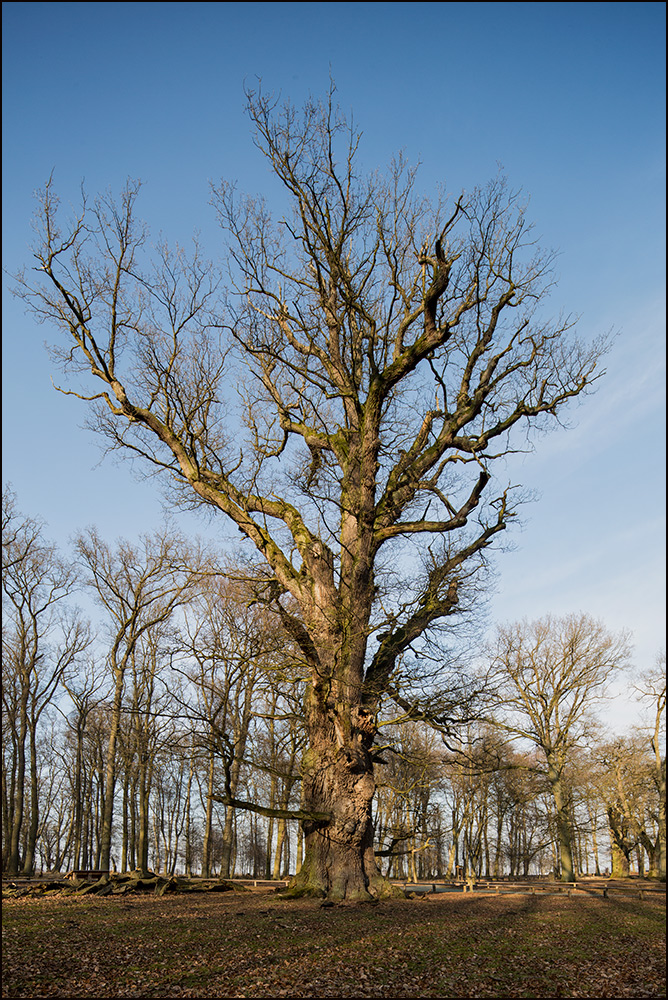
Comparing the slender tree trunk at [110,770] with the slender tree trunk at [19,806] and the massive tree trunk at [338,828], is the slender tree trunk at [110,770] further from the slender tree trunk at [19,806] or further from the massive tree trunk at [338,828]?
the massive tree trunk at [338,828]

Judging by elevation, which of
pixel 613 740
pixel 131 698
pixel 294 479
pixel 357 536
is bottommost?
pixel 613 740

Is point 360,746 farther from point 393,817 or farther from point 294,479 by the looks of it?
point 393,817

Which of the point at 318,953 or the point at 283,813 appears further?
the point at 283,813

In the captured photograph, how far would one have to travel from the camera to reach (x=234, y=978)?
603 centimetres

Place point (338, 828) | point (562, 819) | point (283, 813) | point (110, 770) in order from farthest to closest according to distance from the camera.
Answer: point (562, 819)
point (110, 770)
point (338, 828)
point (283, 813)

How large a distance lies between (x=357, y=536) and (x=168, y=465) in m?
4.38

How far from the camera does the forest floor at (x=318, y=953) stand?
586 centimetres

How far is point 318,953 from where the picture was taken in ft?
23.4

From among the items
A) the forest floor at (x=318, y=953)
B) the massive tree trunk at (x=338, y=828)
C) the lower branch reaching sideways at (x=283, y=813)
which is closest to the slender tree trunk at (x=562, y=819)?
the massive tree trunk at (x=338, y=828)

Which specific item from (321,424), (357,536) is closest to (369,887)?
(357,536)

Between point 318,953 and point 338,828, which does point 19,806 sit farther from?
point 318,953

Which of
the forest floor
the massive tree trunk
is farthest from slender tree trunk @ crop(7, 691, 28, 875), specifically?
the massive tree trunk

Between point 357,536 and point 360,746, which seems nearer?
point 360,746

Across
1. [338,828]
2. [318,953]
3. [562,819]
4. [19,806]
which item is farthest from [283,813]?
[562,819]
